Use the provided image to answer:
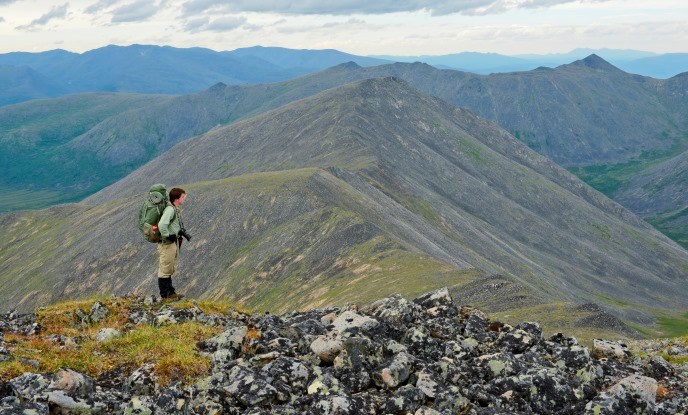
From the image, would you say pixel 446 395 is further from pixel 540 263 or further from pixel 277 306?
pixel 540 263

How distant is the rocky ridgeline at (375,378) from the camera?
546 inches

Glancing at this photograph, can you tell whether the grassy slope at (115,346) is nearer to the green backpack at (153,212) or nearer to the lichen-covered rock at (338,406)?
the green backpack at (153,212)

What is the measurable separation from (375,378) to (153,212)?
1220 centimetres

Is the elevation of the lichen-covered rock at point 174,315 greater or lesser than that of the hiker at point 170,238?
lesser

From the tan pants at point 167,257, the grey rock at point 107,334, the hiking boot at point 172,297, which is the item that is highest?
the tan pants at point 167,257

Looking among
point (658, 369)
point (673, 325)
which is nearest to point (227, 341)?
point (658, 369)

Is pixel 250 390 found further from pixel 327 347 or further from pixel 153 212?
pixel 153 212

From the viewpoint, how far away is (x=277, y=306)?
265 feet

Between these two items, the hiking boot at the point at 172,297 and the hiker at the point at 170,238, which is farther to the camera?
the hiking boot at the point at 172,297

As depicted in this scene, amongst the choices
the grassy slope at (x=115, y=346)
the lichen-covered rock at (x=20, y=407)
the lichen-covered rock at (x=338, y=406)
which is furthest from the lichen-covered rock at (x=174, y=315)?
the lichen-covered rock at (x=338, y=406)

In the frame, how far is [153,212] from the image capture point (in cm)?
2300

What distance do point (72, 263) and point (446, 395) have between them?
124545mm

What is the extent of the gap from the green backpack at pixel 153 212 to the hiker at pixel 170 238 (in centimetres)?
27

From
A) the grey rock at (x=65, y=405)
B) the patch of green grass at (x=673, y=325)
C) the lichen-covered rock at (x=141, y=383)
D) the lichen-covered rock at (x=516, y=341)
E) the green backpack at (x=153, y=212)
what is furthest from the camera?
the patch of green grass at (x=673, y=325)
